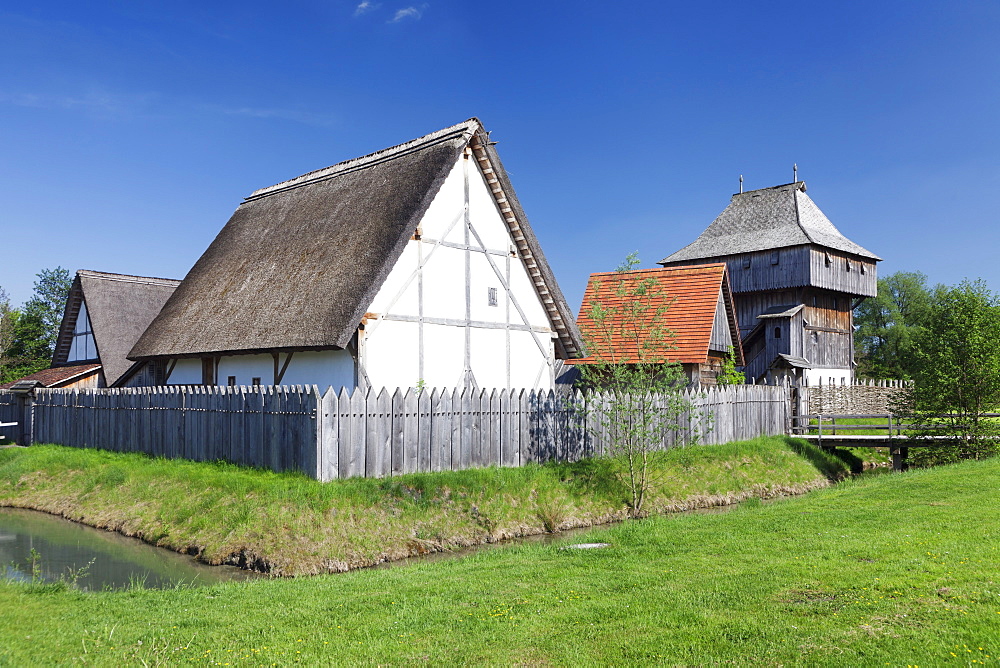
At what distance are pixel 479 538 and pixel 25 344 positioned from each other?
44.1 meters

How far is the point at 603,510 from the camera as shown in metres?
16.4

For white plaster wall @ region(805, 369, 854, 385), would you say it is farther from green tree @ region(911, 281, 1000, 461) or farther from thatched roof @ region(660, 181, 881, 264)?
green tree @ region(911, 281, 1000, 461)

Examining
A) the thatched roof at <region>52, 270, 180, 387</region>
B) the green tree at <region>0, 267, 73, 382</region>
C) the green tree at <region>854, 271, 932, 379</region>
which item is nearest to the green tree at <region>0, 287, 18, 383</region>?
the green tree at <region>0, 267, 73, 382</region>

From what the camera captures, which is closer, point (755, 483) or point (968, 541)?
point (968, 541)

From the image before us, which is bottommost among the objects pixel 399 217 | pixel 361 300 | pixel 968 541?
pixel 968 541

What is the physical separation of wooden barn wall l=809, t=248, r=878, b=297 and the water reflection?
1463 inches

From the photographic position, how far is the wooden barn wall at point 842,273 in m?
42.8

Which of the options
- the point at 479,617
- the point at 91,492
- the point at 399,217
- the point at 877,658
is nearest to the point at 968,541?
the point at 877,658

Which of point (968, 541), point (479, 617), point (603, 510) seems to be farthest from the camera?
point (603, 510)

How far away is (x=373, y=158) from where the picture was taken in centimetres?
2262

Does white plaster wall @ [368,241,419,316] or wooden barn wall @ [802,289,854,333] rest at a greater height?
wooden barn wall @ [802,289,854,333]

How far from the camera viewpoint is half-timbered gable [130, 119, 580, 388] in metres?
17.9

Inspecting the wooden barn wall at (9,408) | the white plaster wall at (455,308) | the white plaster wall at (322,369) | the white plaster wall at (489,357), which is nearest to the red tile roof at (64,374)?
the wooden barn wall at (9,408)

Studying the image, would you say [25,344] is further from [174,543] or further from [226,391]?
[174,543]
